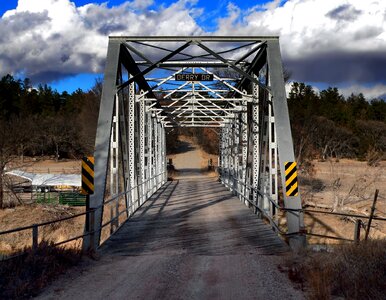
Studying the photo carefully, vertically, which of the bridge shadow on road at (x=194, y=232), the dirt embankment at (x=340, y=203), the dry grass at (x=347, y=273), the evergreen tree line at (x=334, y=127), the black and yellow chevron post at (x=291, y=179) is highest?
the evergreen tree line at (x=334, y=127)

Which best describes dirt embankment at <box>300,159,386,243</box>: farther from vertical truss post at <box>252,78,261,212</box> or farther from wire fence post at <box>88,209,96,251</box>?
wire fence post at <box>88,209,96,251</box>

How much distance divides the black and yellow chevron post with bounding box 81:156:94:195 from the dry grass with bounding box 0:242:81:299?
208 centimetres

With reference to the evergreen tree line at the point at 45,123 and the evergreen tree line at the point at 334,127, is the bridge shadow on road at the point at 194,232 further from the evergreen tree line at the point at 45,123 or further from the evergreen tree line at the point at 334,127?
the evergreen tree line at the point at 45,123

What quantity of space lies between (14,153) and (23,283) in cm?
2641

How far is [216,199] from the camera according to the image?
78.0ft

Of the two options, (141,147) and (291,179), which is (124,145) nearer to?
(141,147)

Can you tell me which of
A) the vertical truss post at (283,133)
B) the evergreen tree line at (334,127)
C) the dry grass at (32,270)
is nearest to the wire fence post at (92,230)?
the dry grass at (32,270)

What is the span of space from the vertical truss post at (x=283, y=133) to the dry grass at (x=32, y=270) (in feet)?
15.5

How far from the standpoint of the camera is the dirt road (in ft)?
21.9

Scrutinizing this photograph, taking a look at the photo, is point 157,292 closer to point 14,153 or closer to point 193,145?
point 14,153

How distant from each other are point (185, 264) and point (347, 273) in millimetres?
3058

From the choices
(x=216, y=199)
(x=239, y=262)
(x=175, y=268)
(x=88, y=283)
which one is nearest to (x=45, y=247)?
(x=88, y=283)

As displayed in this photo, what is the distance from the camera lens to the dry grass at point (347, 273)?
6.00m

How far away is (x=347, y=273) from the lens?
21.6 ft
